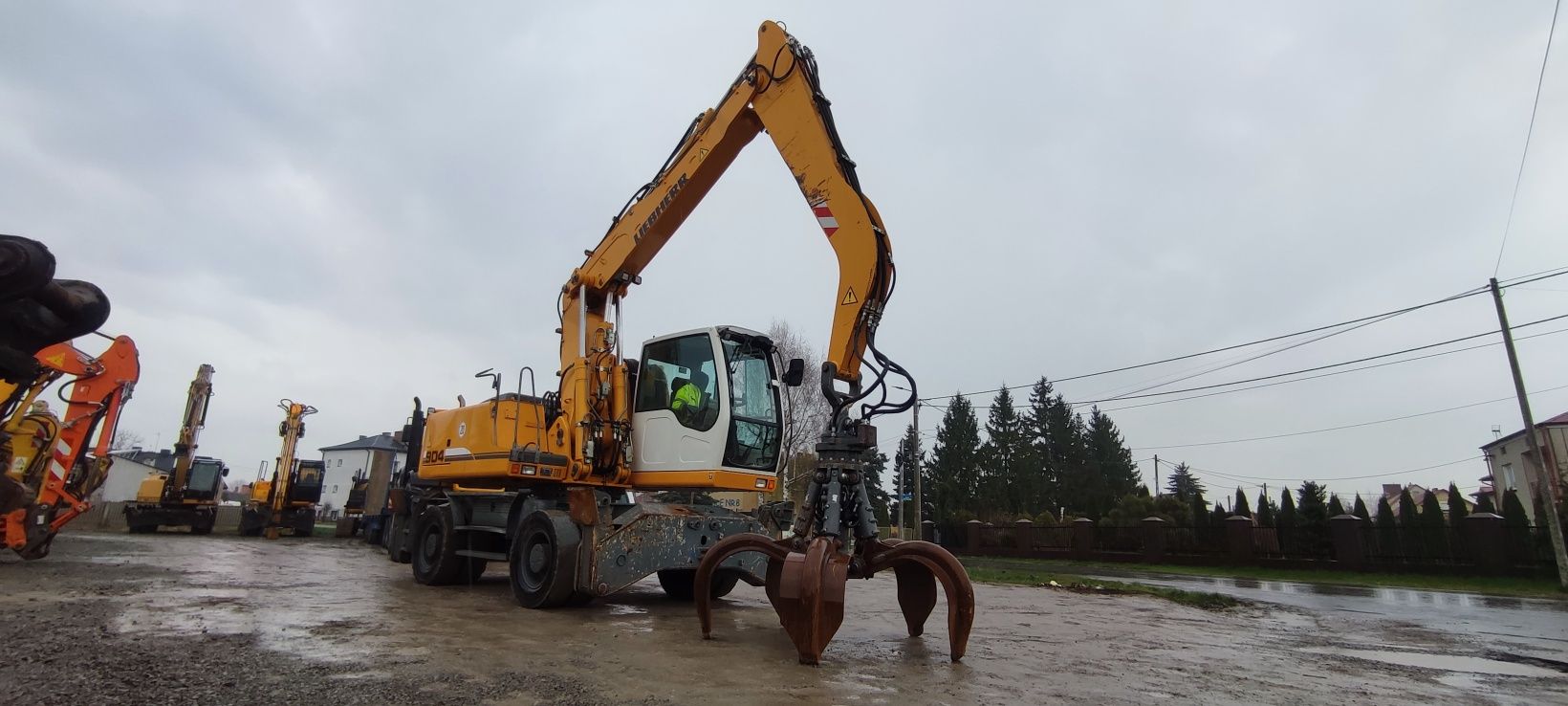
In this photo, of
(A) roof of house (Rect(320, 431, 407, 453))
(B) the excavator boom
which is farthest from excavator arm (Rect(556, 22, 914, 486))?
(A) roof of house (Rect(320, 431, 407, 453))

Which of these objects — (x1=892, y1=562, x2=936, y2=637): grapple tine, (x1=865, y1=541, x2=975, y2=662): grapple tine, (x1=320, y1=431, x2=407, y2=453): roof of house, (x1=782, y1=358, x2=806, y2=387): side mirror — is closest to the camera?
(x1=865, y1=541, x2=975, y2=662): grapple tine

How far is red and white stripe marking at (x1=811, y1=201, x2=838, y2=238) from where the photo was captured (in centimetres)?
570

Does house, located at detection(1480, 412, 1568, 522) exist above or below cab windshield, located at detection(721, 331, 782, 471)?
above

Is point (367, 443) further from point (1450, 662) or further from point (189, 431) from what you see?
point (1450, 662)

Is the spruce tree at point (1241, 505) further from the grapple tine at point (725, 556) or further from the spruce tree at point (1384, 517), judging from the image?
the grapple tine at point (725, 556)

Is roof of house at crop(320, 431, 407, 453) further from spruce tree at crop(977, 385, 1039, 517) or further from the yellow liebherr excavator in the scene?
the yellow liebherr excavator

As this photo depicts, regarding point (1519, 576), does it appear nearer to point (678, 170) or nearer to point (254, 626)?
point (678, 170)

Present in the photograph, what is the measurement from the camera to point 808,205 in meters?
6.03

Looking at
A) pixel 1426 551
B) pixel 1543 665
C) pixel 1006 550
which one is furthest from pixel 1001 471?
pixel 1543 665

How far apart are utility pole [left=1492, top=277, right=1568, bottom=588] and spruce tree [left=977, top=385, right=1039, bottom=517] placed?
28.1m

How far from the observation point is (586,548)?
6.51 metres

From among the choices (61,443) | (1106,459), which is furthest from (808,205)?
(1106,459)

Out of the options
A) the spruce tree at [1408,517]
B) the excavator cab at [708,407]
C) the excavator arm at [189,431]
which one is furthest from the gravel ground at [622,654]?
the excavator arm at [189,431]

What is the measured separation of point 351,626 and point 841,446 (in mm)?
3850
